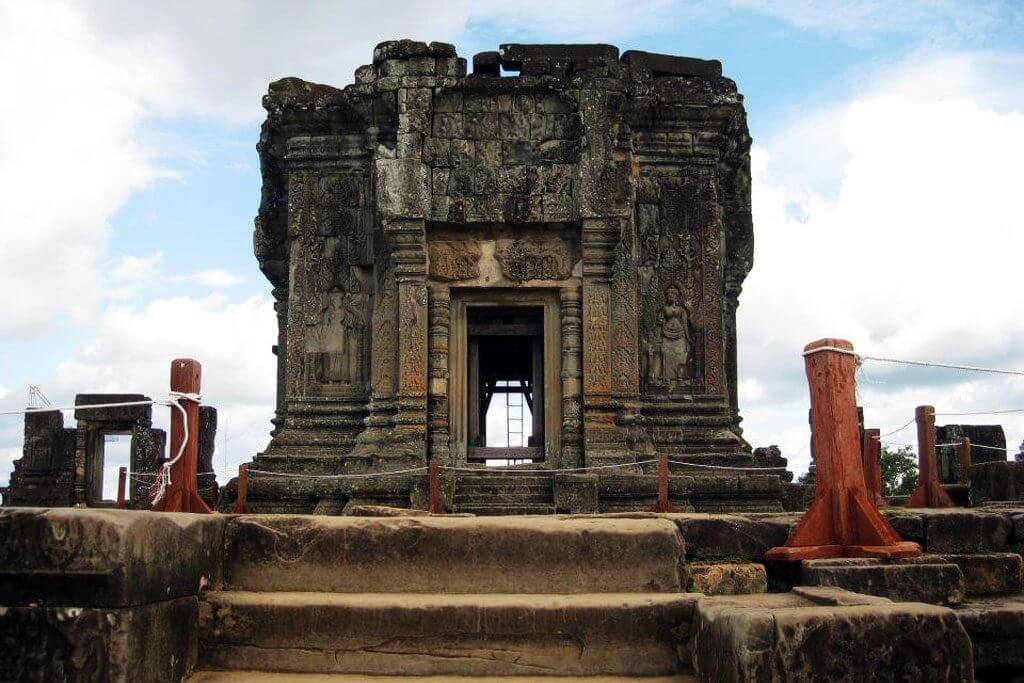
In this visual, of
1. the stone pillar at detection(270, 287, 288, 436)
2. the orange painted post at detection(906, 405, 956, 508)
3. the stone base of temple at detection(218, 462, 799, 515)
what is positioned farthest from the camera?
the stone pillar at detection(270, 287, 288, 436)

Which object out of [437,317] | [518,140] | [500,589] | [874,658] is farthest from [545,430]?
[874,658]

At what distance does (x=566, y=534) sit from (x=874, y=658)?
1484mm

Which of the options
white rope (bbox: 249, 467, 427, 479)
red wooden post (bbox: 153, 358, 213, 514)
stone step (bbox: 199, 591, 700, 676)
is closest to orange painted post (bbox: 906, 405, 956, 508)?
white rope (bbox: 249, 467, 427, 479)

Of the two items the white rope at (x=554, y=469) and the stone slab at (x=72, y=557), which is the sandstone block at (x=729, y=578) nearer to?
the stone slab at (x=72, y=557)

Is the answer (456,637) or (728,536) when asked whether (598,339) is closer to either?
(728,536)

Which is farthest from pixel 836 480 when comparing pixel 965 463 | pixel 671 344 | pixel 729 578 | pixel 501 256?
pixel 965 463

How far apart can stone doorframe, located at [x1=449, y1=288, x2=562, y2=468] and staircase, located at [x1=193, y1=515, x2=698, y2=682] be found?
21.0ft

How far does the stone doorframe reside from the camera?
1120 cm

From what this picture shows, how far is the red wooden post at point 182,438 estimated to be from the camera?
588 centimetres

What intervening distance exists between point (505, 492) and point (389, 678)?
20.3 feet

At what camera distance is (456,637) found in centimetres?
432

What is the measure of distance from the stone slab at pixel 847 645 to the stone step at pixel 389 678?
0.58 m

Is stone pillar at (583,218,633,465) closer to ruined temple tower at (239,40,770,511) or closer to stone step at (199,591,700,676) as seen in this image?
ruined temple tower at (239,40,770,511)

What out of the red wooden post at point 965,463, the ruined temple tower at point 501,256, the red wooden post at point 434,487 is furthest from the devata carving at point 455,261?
the red wooden post at point 965,463
